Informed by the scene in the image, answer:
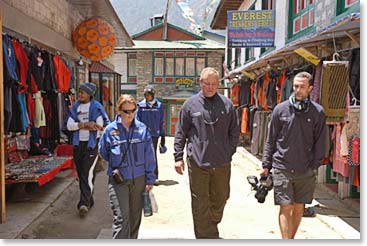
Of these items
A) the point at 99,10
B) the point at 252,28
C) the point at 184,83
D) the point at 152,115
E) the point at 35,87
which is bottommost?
the point at 152,115

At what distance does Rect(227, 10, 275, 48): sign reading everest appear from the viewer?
32.2 feet

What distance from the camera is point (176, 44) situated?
965 inches

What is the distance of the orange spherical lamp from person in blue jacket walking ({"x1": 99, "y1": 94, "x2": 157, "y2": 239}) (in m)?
5.61

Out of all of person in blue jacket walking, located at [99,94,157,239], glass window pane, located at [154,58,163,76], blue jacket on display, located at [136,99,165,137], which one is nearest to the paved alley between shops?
person in blue jacket walking, located at [99,94,157,239]

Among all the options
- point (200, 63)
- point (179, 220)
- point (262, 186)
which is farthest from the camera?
point (200, 63)

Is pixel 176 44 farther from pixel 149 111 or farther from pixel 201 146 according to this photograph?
pixel 201 146

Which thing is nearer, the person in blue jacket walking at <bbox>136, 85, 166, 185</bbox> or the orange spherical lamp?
the person in blue jacket walking at <bbox>136, 85, 166, 185</bbox>

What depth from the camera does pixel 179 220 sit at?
218 inches

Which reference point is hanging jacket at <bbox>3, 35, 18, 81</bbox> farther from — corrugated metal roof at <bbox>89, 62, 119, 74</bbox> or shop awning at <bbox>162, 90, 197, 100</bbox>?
shop awning at <bbox>162, 90, 197, 100</bbox>

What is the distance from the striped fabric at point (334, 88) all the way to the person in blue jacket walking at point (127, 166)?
2450 mm

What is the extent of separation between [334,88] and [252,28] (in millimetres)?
4829

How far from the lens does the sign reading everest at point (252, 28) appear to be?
9812mm

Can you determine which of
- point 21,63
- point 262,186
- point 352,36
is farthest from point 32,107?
point 352,36

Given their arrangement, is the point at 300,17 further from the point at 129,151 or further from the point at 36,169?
the point at 129,151
